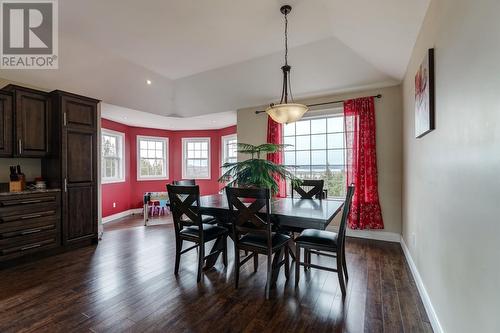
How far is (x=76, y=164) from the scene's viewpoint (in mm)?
3578

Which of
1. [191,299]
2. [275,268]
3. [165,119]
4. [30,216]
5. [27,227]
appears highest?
[165,119]

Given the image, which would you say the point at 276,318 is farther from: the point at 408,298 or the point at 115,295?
the point at 115,295

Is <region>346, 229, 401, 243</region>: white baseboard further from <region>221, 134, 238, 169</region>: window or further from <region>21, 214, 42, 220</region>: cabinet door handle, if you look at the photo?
<region>21, 214, 42, 220</region>: cabinet door handle

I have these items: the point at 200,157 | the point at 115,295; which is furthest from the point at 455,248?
the point at 200,157

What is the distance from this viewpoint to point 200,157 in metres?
7.22

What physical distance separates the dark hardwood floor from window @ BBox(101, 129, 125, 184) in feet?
9.59

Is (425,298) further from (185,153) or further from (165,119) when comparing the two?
(185,153)

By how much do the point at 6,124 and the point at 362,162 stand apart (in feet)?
16.6

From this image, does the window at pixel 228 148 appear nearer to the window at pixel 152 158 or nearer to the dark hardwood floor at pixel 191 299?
the window at pixel 152 158

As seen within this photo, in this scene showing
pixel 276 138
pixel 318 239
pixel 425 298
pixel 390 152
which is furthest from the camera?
pixel 276 138

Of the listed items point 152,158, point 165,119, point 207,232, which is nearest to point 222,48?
point 207,232

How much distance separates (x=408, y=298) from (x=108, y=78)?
16.4 feet

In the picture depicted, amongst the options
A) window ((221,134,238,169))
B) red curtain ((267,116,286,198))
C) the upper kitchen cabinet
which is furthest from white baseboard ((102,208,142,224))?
red curtain ((267,116,286,198))

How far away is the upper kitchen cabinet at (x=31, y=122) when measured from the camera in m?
3.10
